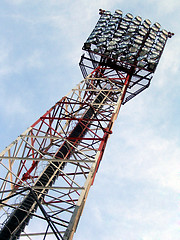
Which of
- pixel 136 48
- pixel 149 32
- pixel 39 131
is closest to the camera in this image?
pixel 39 131

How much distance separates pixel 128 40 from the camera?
30.3 m

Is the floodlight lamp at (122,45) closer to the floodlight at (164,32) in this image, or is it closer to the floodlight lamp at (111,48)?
the floodlight lamp at (111,48)

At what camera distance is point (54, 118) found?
19.6 meters

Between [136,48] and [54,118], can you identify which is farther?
[136,48]

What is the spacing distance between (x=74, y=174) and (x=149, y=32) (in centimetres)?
1890

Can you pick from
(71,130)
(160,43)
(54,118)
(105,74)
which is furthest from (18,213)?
(160,43)

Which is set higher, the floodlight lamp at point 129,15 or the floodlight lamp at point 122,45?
the floodlight lamp at point 129,15

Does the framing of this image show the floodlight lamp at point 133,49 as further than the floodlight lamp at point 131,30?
No

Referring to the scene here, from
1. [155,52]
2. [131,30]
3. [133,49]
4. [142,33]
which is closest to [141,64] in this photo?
[133,49]

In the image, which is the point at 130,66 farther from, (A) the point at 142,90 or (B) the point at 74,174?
(B) the point at 74,174

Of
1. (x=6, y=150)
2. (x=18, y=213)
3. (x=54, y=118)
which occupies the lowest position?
(x=18, y=213)

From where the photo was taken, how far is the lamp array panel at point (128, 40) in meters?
29.2

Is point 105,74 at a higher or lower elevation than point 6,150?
higher

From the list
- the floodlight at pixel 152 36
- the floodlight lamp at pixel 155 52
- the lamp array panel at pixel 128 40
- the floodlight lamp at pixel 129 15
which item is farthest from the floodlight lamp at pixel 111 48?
the floodlight lamp at pixel 129 15
